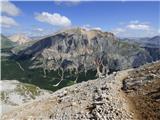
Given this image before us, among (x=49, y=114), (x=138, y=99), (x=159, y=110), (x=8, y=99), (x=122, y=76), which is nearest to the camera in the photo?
(x=159, y=110)

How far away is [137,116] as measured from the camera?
3656 cm

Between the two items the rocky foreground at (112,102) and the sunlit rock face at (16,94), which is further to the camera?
the sunlit rock face at (16,94)

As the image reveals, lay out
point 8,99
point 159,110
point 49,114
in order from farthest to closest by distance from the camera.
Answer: point 8,99
point 49,114
point 159,110

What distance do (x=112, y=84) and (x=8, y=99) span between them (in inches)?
4242

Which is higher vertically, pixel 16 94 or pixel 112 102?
pixel 112 102

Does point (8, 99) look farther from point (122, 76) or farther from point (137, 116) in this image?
point (137, 116)

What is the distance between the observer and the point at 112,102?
128 ft

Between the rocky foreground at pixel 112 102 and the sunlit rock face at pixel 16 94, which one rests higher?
the rocky foreground at pixel 112 102

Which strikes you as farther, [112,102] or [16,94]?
[16,94]

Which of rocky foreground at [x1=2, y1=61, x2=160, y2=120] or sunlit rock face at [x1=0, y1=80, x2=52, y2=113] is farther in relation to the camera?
sunlit rock face at [x1=0, y1=80, x2=52, y2=113]

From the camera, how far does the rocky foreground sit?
121 ft

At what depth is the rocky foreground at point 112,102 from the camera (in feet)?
121

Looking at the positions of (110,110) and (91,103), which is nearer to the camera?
(110,110)

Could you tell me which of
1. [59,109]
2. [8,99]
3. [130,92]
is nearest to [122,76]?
[130,92]
